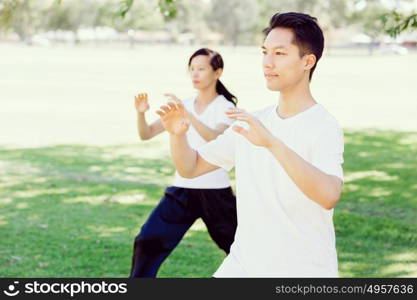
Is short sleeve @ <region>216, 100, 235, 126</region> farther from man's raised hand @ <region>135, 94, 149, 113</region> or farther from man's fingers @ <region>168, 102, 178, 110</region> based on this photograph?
man's fingers @ <region>168, 102, 178, 110</region>

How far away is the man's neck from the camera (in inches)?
122

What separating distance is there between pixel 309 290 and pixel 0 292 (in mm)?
1739

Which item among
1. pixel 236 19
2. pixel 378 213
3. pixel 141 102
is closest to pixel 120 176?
pixel 378 213

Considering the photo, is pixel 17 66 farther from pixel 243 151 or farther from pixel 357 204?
pixel 243 151

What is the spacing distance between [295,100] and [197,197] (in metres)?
2.30

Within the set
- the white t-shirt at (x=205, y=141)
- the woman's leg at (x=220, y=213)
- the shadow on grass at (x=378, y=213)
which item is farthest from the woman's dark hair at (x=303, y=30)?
the shadow on grass at (x=378, y=213)

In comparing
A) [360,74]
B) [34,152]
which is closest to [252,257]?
[34,152]

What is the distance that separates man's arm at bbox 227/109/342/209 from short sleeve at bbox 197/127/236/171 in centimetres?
52

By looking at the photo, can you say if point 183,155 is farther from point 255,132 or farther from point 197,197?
point 197,197

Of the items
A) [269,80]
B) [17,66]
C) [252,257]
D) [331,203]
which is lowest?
[17,66]

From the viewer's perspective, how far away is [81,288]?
3865 mm

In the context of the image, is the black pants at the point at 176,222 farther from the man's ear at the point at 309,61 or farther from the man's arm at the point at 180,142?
the man's ear at the point at 309,61

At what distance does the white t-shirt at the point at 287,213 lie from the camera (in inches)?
118

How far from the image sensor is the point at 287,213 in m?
3.04
